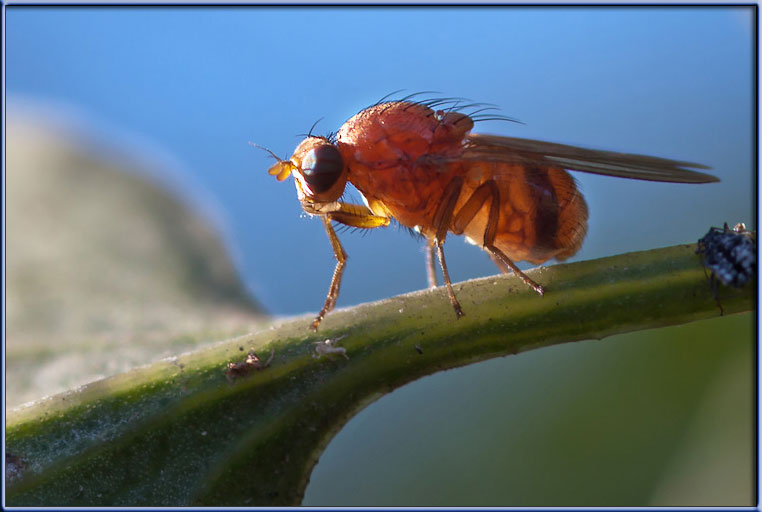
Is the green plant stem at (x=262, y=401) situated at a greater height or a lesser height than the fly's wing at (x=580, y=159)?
lesser

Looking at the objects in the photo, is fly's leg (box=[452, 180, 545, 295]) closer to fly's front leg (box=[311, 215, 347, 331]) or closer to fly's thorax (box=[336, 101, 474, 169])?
fly's thorax (box=[336, 101, 474, 169])

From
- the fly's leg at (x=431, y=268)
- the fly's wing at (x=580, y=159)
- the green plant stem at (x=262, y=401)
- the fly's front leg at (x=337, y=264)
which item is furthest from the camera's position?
the fly's leg at (x=431, y=268)

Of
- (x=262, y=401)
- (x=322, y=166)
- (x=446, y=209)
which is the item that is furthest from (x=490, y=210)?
(x=262, y=401)

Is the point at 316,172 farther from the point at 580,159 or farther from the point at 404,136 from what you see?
the point at 580,159

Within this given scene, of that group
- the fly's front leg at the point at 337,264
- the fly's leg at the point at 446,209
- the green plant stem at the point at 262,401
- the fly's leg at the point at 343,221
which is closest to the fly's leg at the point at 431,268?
the fly's leg at the point at 343,221

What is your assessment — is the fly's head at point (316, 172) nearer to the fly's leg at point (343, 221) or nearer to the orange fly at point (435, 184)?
the orange fly at point (435, 184)

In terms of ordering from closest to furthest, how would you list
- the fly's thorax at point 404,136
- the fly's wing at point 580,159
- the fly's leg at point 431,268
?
the fly's wing at point 580,159 → the fly's thorax at point 404,136 → the fly's leg at point 431,268

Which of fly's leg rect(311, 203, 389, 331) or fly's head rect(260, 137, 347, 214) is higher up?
fly's head rect(260, 137, 347, 214)

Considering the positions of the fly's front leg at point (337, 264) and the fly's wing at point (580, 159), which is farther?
the fly's front leg at point (337, 264)

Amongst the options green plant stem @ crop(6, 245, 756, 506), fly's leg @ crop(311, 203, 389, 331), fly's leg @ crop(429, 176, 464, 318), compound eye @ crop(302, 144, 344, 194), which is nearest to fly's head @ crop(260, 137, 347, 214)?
compound eye @ crop(302, 144, 344, 194)
